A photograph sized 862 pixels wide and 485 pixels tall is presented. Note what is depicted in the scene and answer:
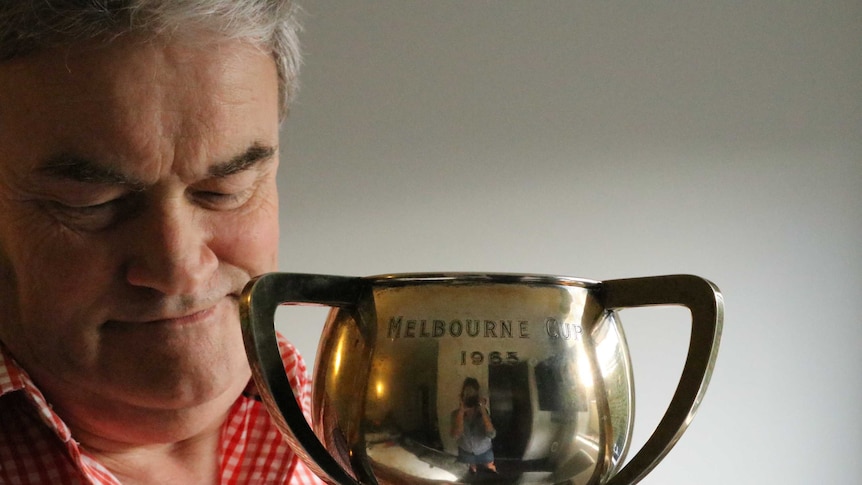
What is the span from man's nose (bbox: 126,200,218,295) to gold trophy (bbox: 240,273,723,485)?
12.2 inches

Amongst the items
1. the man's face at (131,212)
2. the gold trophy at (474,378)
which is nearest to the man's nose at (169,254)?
the man's face at (131,212)

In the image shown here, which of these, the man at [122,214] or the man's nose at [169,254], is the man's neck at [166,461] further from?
the man's nose at [169,254]

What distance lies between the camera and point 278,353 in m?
0.33

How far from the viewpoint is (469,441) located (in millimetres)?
327

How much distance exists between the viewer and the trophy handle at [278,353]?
1.06 feet

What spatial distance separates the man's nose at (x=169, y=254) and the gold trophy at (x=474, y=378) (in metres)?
0.31

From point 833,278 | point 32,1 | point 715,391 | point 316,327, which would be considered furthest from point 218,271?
point 833,278

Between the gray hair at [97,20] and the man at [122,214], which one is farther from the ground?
the gray hair at [97,20]

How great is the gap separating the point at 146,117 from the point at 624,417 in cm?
46

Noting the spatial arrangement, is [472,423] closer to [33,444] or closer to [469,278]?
[469,278]

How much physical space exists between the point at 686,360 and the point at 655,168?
121 centimetres

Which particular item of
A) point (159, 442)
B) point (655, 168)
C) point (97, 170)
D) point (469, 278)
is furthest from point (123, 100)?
point (655, 168)

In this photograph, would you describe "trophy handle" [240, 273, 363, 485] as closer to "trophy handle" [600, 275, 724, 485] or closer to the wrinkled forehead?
"trophy handle" [600, 275, 724, 485]

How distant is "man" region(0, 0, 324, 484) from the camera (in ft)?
2.11
